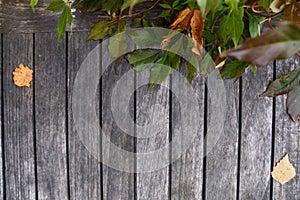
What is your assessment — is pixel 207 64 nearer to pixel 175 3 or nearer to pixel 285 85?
pixel 175 3

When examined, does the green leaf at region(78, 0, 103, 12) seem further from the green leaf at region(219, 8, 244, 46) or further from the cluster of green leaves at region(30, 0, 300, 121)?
the green leaf at region(219, 8, 244, 46)

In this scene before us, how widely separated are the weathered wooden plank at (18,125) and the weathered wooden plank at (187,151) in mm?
500

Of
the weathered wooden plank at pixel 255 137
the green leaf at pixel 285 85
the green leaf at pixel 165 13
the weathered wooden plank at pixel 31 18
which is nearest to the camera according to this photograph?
the green leaf at pixel 285 85

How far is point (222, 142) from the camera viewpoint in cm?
157

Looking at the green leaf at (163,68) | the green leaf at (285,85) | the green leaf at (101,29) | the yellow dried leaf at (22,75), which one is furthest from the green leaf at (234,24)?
the yellow dried leaf at (22,75)

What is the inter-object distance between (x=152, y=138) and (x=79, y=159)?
10.5 inches

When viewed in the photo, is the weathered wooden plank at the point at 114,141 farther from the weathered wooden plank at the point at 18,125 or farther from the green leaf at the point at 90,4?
the weathered wooden plank at the point at 18,125

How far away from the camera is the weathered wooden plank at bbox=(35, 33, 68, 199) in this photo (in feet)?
4.83

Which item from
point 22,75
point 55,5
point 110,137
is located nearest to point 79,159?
point 110,137

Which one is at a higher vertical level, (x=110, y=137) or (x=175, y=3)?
(x=175, y=3)

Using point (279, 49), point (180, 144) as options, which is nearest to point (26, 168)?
point (180, 144)

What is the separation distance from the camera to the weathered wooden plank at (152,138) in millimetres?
1513

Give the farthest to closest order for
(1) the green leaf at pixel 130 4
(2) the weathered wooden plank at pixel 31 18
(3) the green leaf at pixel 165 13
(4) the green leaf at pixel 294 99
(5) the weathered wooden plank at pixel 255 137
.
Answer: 1. (5) the weathered wooden plank at pixel 255 137
2. (2) the weathered wooden plank at pixel 31 18
3. (3) the green leaf at pixel 165 13
4. (4) the green leaf at pixel 294 99
5. (1) the green leaf at pixel 130 4

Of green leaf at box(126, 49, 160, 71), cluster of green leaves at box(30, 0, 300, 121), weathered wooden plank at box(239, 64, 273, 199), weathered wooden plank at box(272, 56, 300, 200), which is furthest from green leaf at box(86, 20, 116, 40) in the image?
weathered wooden plank at box(272, 56, 300, 200)
